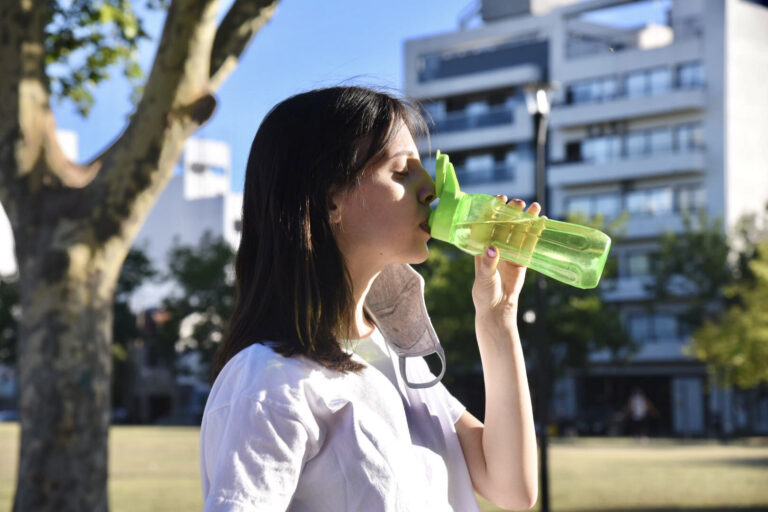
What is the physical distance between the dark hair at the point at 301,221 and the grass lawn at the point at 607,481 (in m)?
10.7

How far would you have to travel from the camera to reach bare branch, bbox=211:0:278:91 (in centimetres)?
730

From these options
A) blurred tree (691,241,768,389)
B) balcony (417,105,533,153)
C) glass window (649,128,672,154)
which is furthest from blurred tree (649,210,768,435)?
balcony (417,105,533,153)

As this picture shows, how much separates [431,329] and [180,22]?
5.29 meters

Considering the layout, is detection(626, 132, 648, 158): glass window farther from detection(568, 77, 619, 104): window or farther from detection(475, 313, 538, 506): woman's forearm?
detection(475, 313, 538, 506): woman's forearm

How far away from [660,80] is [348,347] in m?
46.7

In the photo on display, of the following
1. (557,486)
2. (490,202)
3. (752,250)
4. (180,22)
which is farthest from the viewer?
(752,250)

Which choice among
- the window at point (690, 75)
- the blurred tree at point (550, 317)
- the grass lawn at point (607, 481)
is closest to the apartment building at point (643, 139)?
the window at point (690, 75)

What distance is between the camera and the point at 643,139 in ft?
154

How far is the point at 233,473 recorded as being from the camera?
1.43 metres

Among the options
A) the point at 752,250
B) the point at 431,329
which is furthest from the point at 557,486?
the point at 752,250

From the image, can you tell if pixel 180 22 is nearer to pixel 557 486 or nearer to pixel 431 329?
pixel 431 329

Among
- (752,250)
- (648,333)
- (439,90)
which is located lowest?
(648,333)

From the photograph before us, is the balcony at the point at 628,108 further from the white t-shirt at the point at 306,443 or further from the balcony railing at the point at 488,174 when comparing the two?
the white t-shirt at the point at 306,443

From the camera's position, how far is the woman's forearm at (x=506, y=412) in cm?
187
